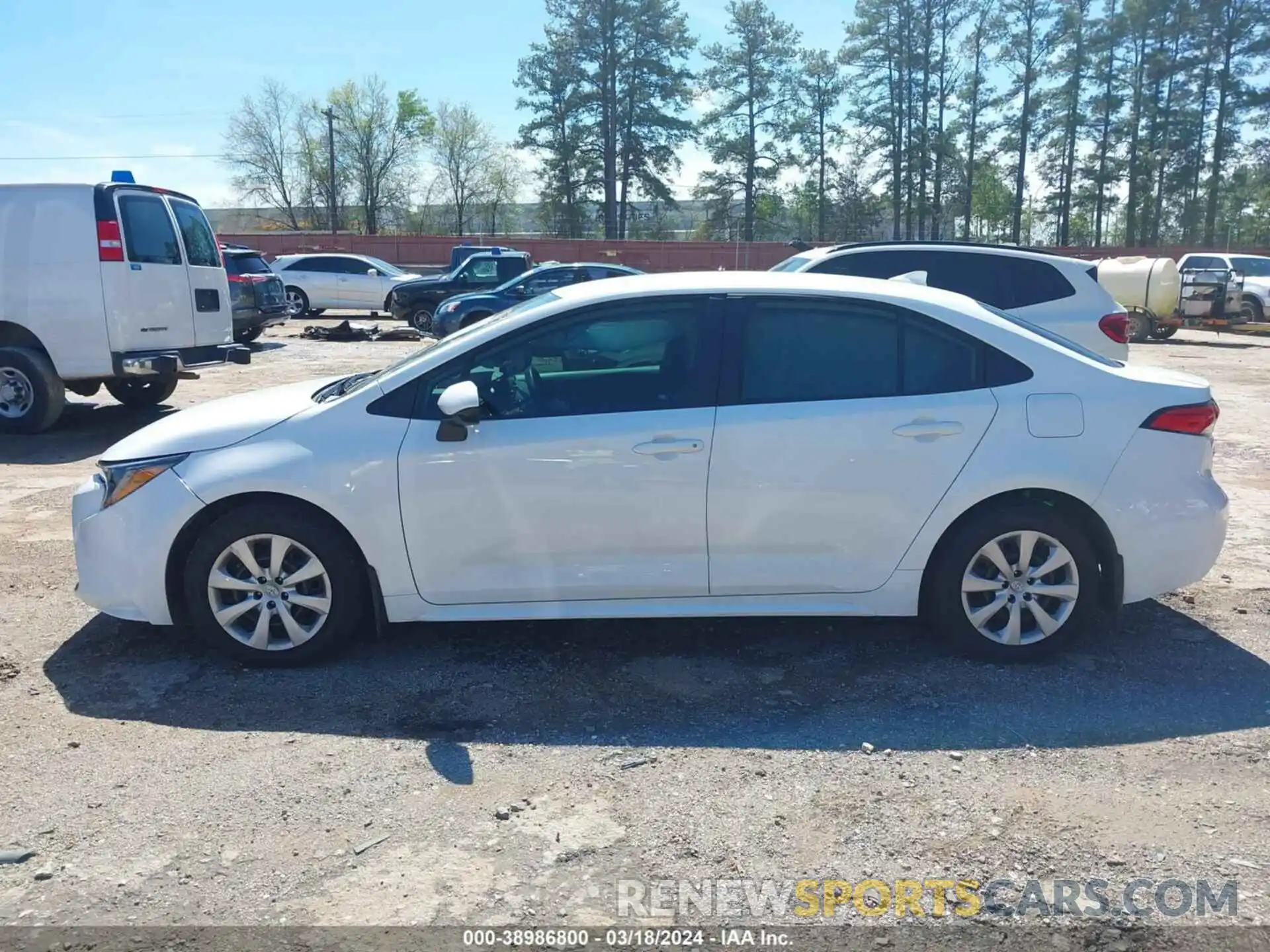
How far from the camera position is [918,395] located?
14.1 ft

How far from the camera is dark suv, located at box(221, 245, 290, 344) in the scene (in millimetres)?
17484

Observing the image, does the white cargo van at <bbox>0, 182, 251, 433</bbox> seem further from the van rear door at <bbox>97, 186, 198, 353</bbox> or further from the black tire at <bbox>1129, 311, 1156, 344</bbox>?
the black tire at <bbox>1129, 311, 1156, 344</bbox>

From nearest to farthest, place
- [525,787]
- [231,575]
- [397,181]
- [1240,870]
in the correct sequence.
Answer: [1240,870]
[525,787]
[231,575]
[397,181]

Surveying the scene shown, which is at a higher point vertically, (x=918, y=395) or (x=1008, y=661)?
(x=918, y=395)

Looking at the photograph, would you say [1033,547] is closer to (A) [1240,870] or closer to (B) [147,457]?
(A) [1240,870]

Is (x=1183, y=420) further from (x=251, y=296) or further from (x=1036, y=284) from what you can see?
(x=251, y=296)

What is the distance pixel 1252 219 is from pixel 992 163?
12958 millimetres

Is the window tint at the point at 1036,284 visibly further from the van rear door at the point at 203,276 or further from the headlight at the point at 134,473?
the van rear door at the point at 203,276

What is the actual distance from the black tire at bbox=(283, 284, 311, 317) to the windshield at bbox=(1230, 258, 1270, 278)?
23364 mm

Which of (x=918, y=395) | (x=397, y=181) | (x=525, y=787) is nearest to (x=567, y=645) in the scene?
(x=525, y=787)

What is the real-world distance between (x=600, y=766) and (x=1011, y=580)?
6.41 ft

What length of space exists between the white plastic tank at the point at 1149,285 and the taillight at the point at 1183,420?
61.0ft

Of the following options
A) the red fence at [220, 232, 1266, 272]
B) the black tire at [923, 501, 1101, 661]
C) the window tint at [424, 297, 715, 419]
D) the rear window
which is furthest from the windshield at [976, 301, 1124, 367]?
the red fence at [220, 232, 1266, 272]

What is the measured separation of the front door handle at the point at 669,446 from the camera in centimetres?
Answer: 418
